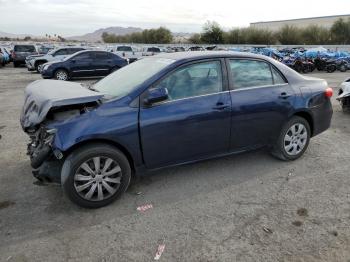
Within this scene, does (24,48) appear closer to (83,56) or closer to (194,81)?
(83,56)

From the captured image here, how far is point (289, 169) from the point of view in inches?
197

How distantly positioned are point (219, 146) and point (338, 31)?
63.4 metres

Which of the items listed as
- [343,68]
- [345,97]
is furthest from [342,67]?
[345,97]

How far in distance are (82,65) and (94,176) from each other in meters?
14.1

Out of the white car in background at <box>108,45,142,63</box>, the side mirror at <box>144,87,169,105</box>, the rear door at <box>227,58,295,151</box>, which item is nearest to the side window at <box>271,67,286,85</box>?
the rear door at <box>227,58,295,151</box>

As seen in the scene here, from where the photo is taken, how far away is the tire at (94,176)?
376 centimetres

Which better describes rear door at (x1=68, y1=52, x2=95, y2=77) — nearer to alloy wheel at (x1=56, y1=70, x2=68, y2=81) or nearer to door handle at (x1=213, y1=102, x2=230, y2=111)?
alloy wheel at (x1=56, y1=70, x2=68, y2=81)

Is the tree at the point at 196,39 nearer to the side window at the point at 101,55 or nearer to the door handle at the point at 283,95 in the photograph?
the side window at the point at 101,55

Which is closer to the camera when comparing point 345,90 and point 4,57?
point 345,90

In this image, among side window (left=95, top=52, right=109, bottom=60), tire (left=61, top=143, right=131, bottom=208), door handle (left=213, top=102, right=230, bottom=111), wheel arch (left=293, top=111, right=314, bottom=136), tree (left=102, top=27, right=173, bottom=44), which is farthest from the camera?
tree (left=102, top=27, right=173, bottom=44)

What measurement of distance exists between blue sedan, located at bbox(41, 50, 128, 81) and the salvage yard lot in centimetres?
1178

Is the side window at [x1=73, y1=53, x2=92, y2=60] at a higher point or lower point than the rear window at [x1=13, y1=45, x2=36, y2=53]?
lower

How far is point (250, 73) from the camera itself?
190 inches

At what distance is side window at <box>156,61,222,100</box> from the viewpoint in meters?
4.24
